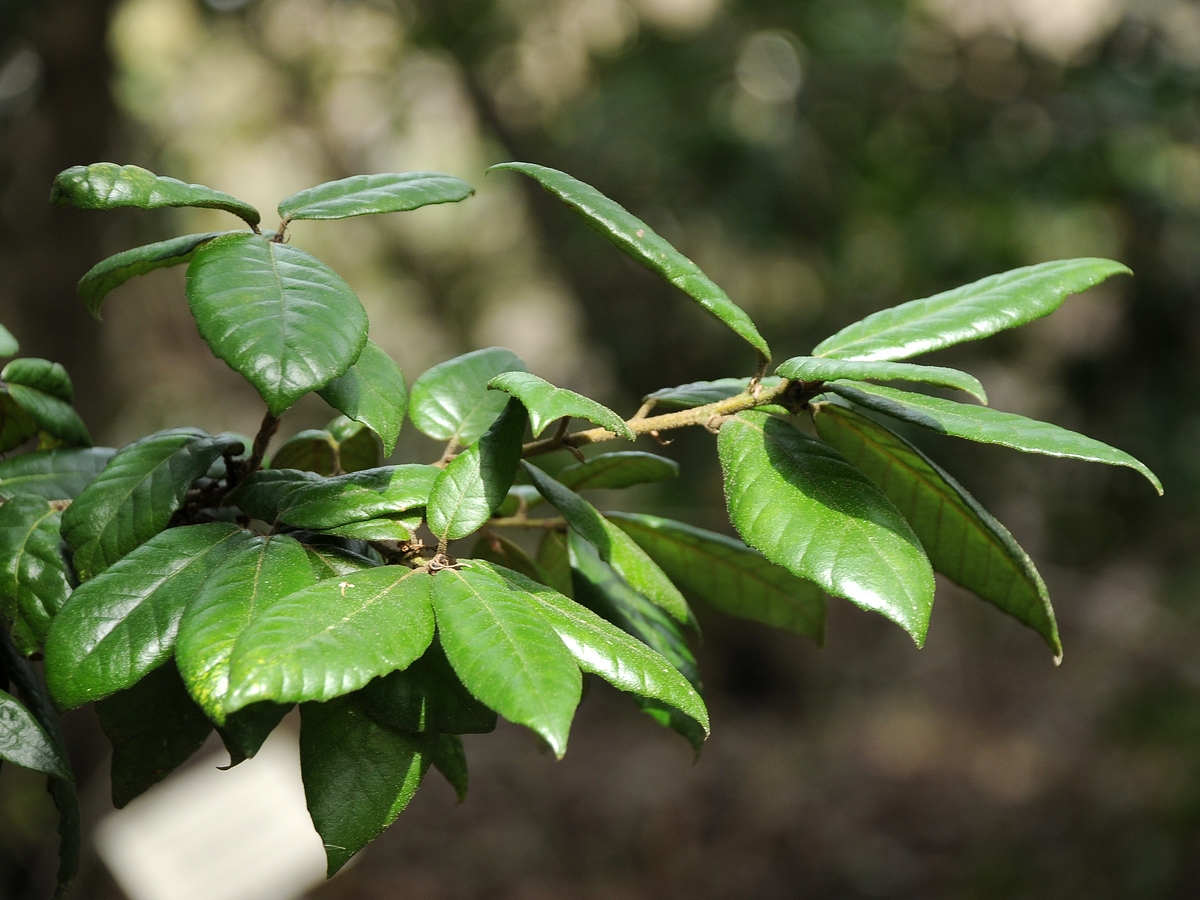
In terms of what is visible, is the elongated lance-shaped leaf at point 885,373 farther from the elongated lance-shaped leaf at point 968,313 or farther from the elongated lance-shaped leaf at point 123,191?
the elongated lance-shaped leaf at point 123,191

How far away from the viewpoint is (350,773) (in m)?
0.54

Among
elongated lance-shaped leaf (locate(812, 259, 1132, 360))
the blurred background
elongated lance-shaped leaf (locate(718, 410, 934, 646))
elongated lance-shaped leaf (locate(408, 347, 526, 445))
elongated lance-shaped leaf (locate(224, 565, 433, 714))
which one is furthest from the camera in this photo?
the blurred background

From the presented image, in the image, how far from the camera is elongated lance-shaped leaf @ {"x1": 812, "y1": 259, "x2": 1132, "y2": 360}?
0.65m

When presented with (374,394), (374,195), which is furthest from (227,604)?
(374,195)

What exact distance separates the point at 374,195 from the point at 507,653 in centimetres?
33

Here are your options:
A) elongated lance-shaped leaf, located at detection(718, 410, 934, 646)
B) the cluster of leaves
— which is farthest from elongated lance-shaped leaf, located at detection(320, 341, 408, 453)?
elongated lance-shaped leaf, located at detection(718, 410, 934, 646)

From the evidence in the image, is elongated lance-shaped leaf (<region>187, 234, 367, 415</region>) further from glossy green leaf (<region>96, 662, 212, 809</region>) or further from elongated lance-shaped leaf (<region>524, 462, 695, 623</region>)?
glossy green leaf (<region>96, 662, 212, 809</region>)

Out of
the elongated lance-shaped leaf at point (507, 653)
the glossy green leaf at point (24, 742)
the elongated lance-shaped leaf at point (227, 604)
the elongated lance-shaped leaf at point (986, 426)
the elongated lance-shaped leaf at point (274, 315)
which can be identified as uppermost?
the elongated lance-shaped leaf at point (274, 315)

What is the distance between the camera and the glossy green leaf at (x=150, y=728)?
26.6 inches

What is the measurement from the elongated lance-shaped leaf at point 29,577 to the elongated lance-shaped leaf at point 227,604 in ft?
0.48

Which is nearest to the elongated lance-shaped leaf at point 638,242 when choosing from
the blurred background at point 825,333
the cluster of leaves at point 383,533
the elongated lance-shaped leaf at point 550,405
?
the cluster of leaves at point 383,533

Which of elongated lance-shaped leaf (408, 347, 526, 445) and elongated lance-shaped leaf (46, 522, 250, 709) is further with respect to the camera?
elongated lance-shaped leaf (408, 347, 526, 445)

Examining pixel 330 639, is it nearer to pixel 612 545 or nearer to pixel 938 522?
pixel 612 545

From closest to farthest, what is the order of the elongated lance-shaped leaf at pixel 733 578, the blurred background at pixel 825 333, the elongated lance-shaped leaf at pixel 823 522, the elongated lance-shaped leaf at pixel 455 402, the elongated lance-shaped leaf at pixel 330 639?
the elongated lance-shaped leaf at pixel 330 639 < the elongated lance-shaped leaf at pixel 823 522 < the elongated lance-shaped leaf at pixel 455 402 < the elongated lance-shaped leaf at pixel 733 578 < the blurred background at pixel 825 333
